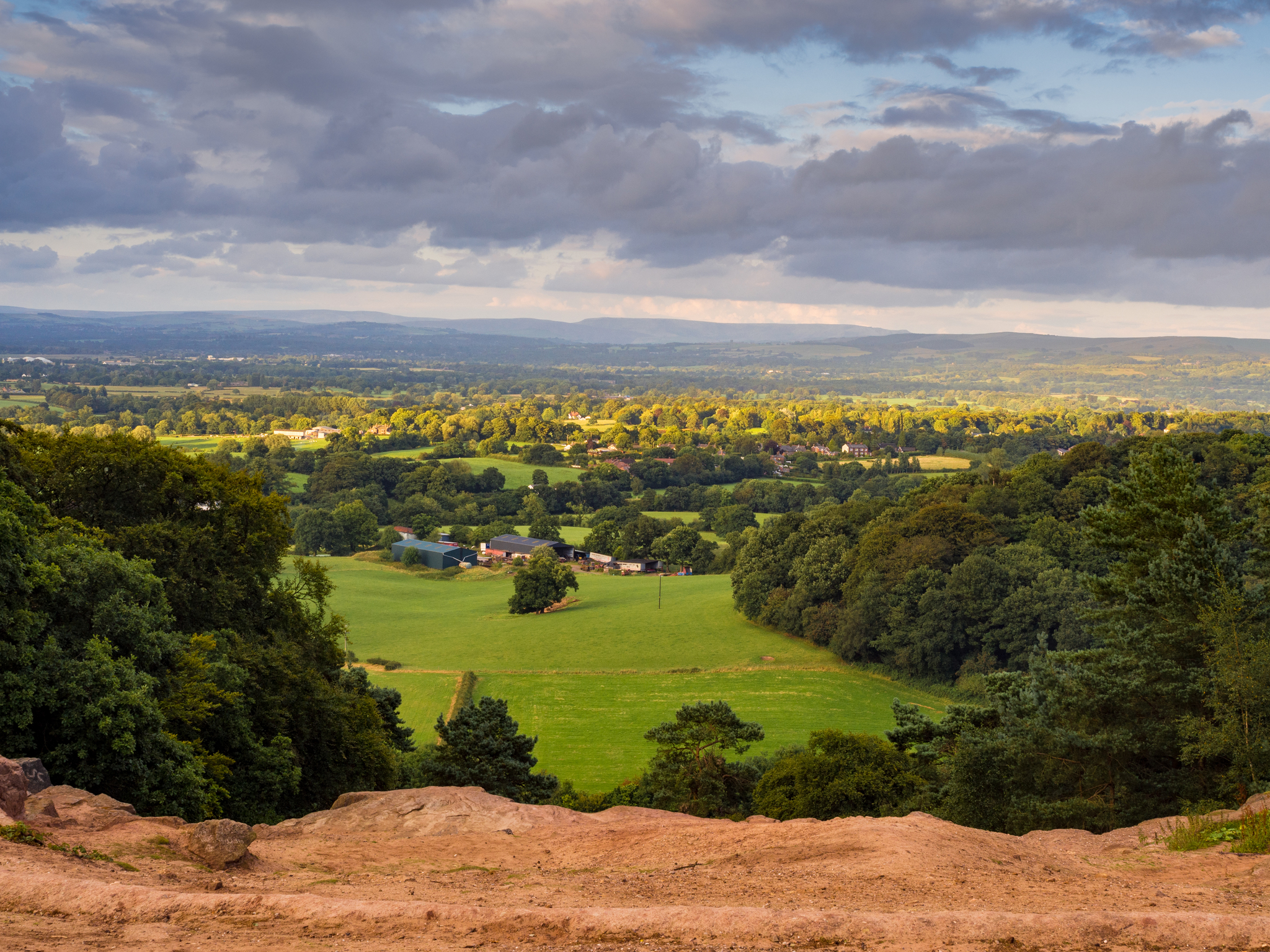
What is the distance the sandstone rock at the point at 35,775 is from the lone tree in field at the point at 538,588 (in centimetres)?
5463

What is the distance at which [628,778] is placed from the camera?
33312 mm

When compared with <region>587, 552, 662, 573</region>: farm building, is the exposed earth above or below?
above

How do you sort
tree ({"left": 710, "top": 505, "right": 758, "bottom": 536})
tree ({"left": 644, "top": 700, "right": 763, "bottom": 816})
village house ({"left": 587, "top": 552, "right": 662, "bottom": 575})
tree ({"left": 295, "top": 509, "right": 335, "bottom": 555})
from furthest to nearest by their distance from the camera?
tree ({"left": 710, "top": 505, "right": 758, "bottom": 536}) < tree ({"left": 295, "top": 509, "right": 335, "bottom": 555}) < village house ({"left": 587, "top": 552, "right": 662, "bottom": 575}) < tree ({"left": 644, "top": 700, "right": 763, "bottom": 816})

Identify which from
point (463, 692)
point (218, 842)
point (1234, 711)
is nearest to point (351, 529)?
point (463, 692)

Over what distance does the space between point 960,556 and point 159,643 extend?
49989mm

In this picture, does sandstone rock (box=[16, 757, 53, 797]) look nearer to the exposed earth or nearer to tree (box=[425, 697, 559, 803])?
the exposed earth

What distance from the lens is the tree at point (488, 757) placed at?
23719mm

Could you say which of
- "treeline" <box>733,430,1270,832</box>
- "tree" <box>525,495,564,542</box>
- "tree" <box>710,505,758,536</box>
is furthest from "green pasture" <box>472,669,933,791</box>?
"tree" <box>710,505,758,536</box>

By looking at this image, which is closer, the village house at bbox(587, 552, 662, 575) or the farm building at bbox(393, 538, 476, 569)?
the farm building at bbox(393, 538, 476, 569)

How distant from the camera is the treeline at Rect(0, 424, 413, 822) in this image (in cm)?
1386

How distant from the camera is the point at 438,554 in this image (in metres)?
89.2

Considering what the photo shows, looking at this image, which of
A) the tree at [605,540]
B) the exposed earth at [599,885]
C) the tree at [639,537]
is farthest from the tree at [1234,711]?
the tree at [605,540]

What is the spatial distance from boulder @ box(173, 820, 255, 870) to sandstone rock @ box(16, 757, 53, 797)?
9.11 ft

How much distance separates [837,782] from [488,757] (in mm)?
9363
